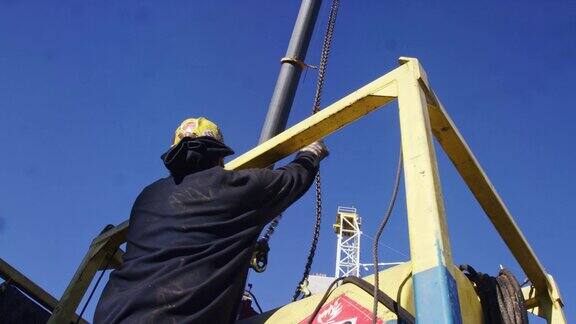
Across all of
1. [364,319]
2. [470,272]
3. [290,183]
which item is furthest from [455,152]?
[364,319]

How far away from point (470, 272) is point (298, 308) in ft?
2.70

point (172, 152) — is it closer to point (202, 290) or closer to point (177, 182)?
point (177, 182)

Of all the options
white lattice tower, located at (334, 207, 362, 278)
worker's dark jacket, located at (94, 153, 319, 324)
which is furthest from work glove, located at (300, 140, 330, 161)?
→ white lattice tower, located at (334, 207, 362, 278)

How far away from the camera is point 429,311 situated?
157 centimetres

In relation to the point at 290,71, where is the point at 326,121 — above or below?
below

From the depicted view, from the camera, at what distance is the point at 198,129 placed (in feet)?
9.05

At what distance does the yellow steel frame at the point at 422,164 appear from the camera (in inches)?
67.9

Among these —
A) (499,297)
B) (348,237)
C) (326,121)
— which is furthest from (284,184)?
(348,237)

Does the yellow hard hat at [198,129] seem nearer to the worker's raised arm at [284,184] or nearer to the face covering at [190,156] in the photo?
the face covering at [190,156]

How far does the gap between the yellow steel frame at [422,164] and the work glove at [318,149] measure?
0.19 ft

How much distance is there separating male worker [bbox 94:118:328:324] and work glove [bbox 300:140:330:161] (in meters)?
0.08

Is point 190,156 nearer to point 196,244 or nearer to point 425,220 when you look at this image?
point 196,244

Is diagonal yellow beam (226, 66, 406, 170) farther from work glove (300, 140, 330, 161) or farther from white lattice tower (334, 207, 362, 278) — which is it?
white lattice tower (334, 207, 362, 278)

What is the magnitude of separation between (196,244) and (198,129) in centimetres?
78
